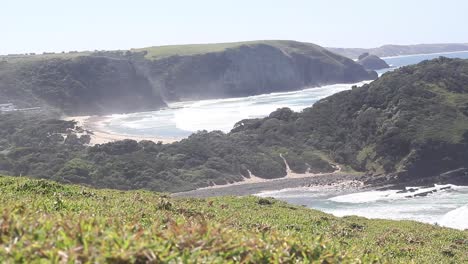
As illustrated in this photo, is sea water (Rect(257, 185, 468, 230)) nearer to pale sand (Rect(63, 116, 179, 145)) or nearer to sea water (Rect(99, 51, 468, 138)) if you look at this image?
pale sand (Rect(63, 116, 179, 145))

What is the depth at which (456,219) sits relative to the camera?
6153cm

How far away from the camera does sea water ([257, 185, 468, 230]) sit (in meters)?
64.6

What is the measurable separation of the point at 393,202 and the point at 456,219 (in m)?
A: 13.9

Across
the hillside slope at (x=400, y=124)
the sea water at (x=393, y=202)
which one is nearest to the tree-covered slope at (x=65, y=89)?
the hillside slope at (x=400, y=124)

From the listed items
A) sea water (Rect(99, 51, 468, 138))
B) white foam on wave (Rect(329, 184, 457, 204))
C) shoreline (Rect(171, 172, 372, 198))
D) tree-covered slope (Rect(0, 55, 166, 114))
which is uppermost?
tree-covered slope (Rect(0, 55, 166, 114))

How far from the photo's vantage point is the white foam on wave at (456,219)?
58719 mm

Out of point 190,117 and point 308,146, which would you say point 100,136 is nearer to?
point 190,117

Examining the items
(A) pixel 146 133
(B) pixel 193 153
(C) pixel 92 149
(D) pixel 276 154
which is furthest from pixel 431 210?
(A) pixel 146 133

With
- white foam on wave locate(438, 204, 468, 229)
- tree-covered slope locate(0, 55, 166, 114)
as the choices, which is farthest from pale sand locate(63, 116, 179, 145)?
white foam on wave locate(438, 204, 468, 229)

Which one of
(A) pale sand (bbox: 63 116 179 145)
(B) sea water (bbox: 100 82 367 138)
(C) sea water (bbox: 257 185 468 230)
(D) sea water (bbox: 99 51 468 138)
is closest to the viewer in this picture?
(C) sea water (bbox: 257 185 468 230)

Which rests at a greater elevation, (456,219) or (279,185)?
(456,219)

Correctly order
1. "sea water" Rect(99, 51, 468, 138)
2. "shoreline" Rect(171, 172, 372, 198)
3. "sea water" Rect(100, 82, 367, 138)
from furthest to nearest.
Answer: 1. "sea water" Rect(100, 82, 367, 138)
2. "sea water" Rect(99, 51, 468, 138)
3. "shoreline" Rect(171, 172, 372, 198)

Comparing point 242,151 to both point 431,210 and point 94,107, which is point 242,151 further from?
point 94,107

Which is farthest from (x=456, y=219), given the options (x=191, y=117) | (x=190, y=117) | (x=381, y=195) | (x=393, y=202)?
(x=190, y=117)
